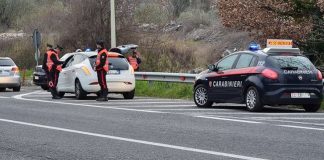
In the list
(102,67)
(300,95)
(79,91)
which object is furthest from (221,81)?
(79,91)

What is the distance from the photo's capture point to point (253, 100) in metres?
17.4

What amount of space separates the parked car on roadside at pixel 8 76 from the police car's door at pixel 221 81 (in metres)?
11.9

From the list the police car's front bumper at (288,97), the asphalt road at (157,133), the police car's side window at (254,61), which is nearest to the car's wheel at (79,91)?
the asphalt road at (157,133)

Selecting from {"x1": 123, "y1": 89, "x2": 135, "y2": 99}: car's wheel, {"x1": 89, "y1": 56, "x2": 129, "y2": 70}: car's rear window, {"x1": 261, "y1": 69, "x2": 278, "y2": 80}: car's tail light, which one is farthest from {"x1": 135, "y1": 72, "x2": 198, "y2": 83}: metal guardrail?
{"x1": 261, "y1": 69, "x2": 278, "y2": 80}: car's tail light

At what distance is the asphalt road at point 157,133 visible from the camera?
10445 millimetres

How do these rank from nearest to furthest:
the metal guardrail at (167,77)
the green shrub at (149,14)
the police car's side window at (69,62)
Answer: the police car's side window at (69,62), the metal guardrail at (167,77), the green shrub at (149,14)

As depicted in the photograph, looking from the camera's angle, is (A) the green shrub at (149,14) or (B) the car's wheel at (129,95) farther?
(A) the green shrub at (149,14)

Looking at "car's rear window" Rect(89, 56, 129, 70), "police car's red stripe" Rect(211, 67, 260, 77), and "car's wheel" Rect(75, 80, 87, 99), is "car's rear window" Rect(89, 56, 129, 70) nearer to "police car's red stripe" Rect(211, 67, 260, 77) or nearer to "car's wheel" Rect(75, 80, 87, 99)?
"car's wheel" Rect(75, 80, 87, 99)

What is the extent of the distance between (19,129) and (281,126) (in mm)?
4531

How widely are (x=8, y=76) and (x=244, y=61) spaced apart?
1310 cm

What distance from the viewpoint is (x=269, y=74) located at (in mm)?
17156

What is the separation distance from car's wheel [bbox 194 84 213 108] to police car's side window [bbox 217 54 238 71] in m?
0.63

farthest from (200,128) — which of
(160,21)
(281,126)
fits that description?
(160,21)

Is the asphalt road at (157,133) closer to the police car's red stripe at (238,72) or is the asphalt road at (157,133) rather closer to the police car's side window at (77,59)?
the police car's red stripe at (238,72)
